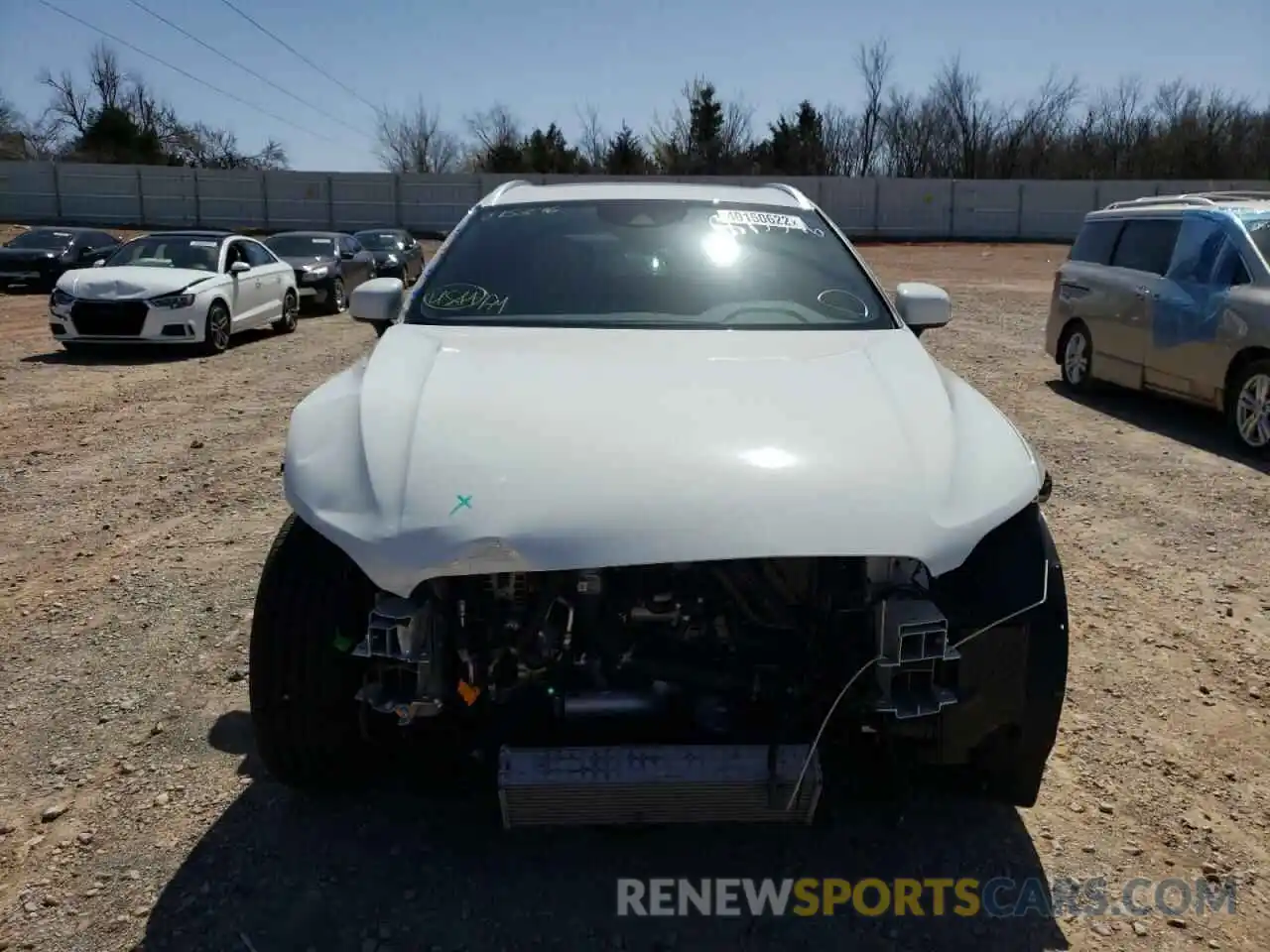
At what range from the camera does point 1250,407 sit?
763cm

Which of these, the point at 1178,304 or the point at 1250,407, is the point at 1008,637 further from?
the point at 1178,304

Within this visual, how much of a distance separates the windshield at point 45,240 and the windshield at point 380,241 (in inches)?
233

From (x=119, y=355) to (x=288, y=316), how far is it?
119 inches

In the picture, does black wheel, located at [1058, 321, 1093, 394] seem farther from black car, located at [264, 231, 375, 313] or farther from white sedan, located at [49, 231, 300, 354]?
black car, located at [264, 231, 375, 313]

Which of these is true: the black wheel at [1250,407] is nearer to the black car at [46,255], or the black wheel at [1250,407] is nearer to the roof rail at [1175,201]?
the roof rail at [1175,201]

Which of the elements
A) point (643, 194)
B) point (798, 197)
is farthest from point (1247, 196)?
point (643, 194)

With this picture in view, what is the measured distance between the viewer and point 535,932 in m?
2.57

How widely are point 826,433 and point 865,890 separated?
119cm

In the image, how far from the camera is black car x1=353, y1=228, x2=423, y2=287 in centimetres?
2233

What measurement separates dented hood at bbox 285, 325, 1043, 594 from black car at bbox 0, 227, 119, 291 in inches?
809

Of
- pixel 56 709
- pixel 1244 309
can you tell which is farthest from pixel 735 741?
pixel 1244 309

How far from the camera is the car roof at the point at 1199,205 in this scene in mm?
8500

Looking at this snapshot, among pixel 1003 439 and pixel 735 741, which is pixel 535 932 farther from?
pixel 1003 439

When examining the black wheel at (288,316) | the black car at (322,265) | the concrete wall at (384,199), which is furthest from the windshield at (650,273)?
the concrete wall at (384,199)
